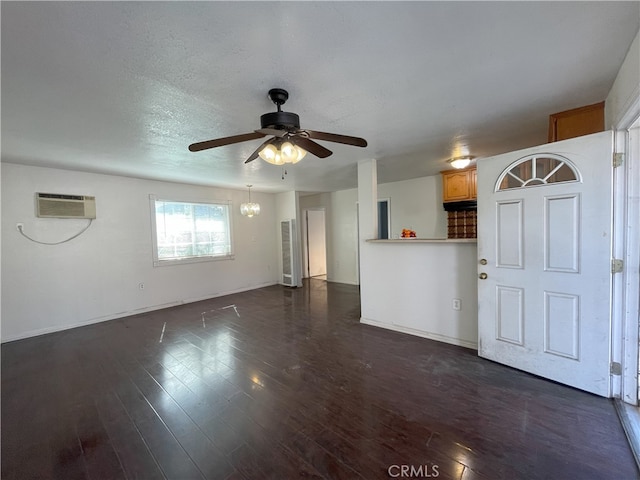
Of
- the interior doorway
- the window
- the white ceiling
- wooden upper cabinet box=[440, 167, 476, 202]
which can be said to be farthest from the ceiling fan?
the interior doorway

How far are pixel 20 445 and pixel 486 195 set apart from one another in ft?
13.5

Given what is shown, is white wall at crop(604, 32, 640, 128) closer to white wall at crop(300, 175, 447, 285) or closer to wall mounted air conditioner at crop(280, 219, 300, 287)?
white wall at crop(300, 175, 447, 285)

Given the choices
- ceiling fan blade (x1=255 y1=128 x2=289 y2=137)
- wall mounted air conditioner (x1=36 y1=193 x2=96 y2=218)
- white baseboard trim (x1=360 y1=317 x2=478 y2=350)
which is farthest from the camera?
wall mounted air conditioner (x1=36 y1=193 x2=96 y2=218)

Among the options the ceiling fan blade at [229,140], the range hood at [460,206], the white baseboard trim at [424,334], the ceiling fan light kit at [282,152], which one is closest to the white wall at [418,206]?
the range hood at [460,206]

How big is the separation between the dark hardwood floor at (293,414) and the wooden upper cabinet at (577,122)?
2.19 meters

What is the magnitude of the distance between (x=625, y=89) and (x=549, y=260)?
1.26 metres

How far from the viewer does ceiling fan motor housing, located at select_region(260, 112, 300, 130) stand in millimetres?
1676

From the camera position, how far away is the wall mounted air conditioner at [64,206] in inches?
146

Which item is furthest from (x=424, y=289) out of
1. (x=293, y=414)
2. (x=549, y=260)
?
(x=293, y=414)

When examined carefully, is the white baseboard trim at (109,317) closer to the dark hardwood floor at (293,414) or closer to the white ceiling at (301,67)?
the dark hardwood floor at (293,414)

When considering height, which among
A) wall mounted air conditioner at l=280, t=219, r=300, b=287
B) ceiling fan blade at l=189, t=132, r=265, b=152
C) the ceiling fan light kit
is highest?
ceiling fan blade at l=189, t=132, r=265, b=152

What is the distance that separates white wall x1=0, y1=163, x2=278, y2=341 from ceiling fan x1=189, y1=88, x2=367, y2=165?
3494 mm

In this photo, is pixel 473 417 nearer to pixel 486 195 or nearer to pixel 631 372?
pixel 631 372

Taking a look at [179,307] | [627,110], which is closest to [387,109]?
[627,110]
